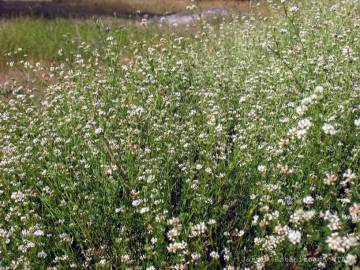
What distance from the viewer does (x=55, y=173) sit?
4.11 meters

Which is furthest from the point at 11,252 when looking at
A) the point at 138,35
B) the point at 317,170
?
the point at 138,35

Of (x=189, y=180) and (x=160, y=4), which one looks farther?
(x=160, y=4)

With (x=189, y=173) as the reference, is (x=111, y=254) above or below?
below

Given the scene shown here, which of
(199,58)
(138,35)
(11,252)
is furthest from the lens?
(138,35)

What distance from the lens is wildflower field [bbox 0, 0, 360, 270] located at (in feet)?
10.3

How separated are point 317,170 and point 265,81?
2465mm

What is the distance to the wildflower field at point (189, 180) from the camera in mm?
3150

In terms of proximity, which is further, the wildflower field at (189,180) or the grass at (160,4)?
the grass at (160,4)

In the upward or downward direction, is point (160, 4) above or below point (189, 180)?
above

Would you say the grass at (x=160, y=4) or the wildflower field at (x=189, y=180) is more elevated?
the grass at (x=160, y=4)

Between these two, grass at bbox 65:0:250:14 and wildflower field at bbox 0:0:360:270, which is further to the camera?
grass at bbox 65:0:250:14

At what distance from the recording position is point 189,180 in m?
3.55

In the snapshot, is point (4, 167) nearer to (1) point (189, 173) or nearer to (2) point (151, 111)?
(2) point (151, 111)

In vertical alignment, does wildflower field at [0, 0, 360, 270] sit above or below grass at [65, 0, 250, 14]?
below
